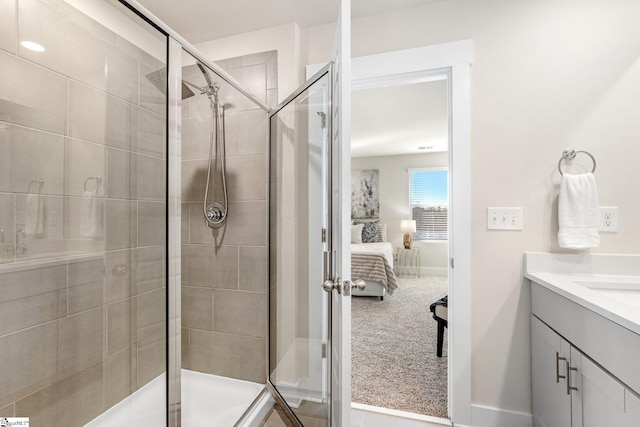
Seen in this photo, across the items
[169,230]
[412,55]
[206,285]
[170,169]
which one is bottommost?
[206,285]

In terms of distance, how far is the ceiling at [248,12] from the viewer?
1.73 m

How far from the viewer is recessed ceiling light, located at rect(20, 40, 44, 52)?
94 centimetres

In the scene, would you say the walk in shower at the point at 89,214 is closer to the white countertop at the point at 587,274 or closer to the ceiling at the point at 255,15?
the ceiling at the point at 255,15

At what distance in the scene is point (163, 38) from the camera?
3.65 feet

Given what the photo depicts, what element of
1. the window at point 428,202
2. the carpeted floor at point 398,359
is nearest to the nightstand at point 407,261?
the window at point 428,202

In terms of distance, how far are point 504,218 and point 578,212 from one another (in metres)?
0.32

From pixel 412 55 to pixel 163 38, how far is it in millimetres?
1361

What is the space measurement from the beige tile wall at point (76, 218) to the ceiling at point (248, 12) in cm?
91

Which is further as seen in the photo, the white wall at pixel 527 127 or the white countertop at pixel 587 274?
the white wall at pixel 527 127

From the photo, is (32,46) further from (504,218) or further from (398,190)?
(398,190)

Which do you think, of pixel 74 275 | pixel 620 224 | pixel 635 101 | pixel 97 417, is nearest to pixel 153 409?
pixel 97 417

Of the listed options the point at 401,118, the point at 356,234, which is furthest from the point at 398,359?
the point at 356,234

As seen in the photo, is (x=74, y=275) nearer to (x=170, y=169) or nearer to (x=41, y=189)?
(x=41, y=189)

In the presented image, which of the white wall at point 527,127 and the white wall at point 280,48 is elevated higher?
the white wall at point 280,48
